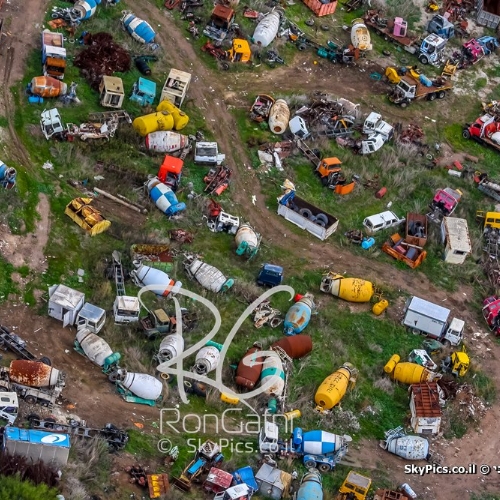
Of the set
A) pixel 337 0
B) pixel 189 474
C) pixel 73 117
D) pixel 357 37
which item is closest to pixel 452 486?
pixel 189 474

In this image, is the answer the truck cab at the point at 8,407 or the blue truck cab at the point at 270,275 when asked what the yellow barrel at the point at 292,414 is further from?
the truck cab at the point at 8,407

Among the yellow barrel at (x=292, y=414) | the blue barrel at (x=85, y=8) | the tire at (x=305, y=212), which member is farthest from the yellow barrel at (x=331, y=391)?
the blue barrel at (x=85, y=8)

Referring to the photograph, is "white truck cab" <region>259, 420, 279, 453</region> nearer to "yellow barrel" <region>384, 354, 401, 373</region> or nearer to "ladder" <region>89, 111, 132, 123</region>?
"yellow barrel" <region>384, 354, 401, 373</region>

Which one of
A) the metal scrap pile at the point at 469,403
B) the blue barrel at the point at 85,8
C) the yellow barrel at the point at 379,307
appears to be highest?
the blue barrel at the point at 85,8

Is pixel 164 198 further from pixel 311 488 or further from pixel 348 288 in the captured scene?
pixel 311 488

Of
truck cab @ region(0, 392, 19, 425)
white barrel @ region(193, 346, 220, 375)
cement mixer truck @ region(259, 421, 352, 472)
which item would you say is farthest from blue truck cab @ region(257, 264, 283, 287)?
truck cab @ region(0, 392, 19, 425)

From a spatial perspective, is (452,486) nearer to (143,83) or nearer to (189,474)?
(189,474)
